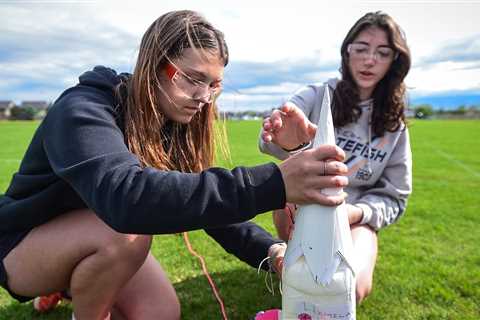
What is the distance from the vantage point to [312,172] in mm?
1374

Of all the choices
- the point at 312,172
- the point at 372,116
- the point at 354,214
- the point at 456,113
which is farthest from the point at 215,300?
the point at 456,113

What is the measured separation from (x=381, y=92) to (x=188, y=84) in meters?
1.92

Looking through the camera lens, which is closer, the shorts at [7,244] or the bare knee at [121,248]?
the bare knee at [121,248]

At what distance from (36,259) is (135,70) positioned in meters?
1.00

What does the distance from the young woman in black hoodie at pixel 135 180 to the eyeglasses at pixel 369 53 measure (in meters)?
1.38

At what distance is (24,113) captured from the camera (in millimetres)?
68562

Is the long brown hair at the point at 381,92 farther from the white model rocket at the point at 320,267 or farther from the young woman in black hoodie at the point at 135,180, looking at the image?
the white model rocket at the point at 320,267

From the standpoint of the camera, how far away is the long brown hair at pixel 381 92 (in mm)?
3166

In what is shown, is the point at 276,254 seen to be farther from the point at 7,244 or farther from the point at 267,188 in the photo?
the point at 7,244

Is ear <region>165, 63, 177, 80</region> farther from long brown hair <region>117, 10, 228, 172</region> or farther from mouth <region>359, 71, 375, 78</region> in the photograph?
mouth <region>359, 71, 375, 78</region>

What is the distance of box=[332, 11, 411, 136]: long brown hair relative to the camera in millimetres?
3166

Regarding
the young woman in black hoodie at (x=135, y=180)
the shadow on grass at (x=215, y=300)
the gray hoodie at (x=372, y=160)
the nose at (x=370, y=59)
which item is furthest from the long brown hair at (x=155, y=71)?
the nose at (x=370, y=59)

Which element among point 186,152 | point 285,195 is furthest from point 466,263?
point 285,195

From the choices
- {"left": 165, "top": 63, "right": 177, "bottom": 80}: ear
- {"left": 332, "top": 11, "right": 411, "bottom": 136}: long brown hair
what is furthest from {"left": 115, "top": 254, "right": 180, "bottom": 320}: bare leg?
{"left": 332, "top": 11, "right": 411, "bottom": 136}: long brown hair
